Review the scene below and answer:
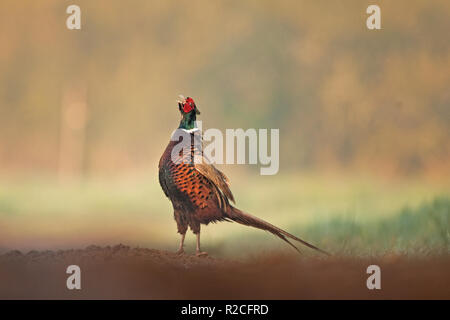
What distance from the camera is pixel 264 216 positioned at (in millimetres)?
3307

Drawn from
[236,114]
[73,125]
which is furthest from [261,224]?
[73,125]

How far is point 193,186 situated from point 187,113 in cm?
45

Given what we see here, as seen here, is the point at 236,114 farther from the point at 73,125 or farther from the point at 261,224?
the point at 73,125

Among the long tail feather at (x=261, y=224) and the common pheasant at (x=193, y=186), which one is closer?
the common pheasant at (x=193, y=186)

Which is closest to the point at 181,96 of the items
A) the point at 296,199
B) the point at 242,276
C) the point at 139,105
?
the point at 139,105

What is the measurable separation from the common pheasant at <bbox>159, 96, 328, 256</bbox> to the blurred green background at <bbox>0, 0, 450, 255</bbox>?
2.6 inches

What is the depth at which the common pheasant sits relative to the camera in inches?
126

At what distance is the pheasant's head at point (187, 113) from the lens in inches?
129

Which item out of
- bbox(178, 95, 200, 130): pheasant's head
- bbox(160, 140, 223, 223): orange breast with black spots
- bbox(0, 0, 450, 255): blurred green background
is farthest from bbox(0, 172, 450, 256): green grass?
bbox(178, 95, 200, 130): pheasant's head

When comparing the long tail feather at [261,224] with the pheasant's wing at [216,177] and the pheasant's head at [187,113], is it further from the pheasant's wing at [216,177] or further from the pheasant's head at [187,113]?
the pheasant's head at [187,113]

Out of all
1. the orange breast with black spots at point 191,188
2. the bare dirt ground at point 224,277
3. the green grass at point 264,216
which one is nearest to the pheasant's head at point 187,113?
the orange breast with black spots at point 191,188

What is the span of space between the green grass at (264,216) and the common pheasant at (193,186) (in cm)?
5

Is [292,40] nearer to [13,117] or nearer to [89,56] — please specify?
[89,56]

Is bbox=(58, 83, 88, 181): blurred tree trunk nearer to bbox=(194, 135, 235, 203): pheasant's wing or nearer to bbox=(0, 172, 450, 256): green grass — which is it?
bbox=(0, 172, 450, 256): green grass
